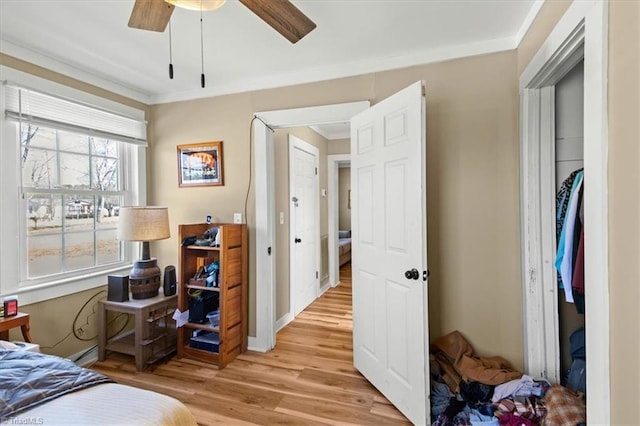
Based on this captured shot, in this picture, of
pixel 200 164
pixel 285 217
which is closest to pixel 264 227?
pixel 285 217

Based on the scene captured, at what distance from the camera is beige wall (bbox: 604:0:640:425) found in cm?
89

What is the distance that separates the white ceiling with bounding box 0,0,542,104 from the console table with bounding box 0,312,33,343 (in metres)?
1.77

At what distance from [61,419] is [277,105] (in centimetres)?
242

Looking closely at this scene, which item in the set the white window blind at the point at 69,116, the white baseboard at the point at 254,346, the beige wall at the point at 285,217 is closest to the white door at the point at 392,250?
the white baseboard at the point at 254,346

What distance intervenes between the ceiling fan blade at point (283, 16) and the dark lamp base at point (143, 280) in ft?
7.20

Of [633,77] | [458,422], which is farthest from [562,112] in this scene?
[458,422]

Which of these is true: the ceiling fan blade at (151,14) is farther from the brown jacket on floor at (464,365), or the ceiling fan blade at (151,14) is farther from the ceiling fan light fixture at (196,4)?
the brown jacket on floor at (464,365)

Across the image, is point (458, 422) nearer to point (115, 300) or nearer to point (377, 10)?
point (377, 10)

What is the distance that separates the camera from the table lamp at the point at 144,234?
8.17ft

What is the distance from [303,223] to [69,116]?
252 centimetres

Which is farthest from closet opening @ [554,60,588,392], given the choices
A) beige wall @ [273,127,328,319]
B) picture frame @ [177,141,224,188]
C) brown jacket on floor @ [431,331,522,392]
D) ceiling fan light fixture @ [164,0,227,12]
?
picture frame @ [177,141,224,188]

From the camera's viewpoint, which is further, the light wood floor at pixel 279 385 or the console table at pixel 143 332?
the console table at pixel 143 332

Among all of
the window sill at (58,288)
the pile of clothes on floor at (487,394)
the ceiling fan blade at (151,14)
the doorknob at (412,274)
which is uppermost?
the ceiling fan blade at (151,14)

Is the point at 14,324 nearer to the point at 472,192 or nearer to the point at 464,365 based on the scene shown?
the point at 464,365
